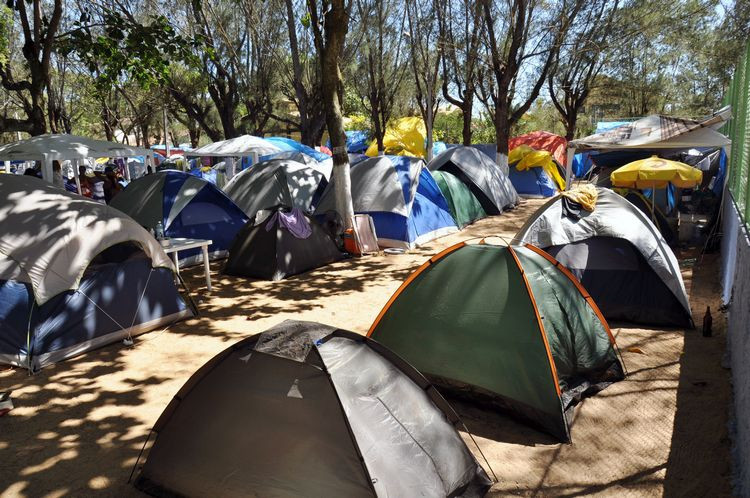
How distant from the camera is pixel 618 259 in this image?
22.1 feet

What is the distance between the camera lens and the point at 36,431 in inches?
176

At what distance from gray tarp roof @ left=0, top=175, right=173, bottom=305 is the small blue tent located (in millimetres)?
3381

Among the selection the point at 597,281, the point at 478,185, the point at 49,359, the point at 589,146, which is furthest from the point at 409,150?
the point at 49,359

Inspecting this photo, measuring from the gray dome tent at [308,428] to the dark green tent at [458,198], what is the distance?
395 inches

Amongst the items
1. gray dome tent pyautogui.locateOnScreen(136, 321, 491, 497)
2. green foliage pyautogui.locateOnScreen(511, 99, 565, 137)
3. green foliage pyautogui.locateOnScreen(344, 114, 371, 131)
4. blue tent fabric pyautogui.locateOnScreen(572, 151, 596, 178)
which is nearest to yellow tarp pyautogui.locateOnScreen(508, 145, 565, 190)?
blue tent fabric pyautogui.locateOnScreen(572, 151, 596, 178)

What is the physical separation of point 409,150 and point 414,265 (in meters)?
19.0

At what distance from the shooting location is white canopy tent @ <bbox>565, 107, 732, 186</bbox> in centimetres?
1009

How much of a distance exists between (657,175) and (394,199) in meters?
4.86

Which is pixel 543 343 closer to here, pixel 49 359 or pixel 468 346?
pixel 468 346

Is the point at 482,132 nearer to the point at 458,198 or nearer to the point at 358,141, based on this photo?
the point at 358,141

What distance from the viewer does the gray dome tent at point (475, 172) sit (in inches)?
590

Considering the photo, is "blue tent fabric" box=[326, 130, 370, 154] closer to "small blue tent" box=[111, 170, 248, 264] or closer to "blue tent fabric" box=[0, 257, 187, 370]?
"small blue tent" box=[111, 170, 248, 264]

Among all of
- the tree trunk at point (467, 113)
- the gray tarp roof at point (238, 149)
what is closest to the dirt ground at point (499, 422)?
the gray tarp roof at point (238, 149)

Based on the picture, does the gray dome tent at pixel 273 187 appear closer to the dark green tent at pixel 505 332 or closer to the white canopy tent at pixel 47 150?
the white canopy tent at pixel 47 150
